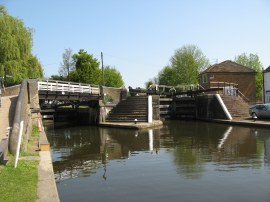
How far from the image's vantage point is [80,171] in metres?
12.1

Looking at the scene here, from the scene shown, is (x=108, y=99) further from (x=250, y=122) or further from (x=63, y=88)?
(x=250, y=122)

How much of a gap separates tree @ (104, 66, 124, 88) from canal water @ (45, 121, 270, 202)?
57370 millimetres

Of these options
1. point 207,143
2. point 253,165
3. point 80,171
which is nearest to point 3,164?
point 80,171

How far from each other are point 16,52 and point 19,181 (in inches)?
1163

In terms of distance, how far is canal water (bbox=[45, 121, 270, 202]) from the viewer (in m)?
8.96

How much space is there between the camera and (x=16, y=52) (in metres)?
35.1

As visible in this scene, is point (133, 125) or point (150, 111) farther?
point (150, 111)

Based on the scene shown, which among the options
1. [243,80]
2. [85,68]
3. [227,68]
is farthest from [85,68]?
[243,80]

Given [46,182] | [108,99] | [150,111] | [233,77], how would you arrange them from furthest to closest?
[233,77] < [108,99] < [150,111] < [46,182]

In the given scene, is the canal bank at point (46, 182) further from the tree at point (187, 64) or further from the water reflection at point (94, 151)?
the tree at point (187, 64)

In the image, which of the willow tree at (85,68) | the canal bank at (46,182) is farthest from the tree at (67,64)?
the canal bank at (46,182)

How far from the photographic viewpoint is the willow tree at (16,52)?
34.4m

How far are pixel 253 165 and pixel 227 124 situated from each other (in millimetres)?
16629

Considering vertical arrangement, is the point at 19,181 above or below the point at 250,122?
below
